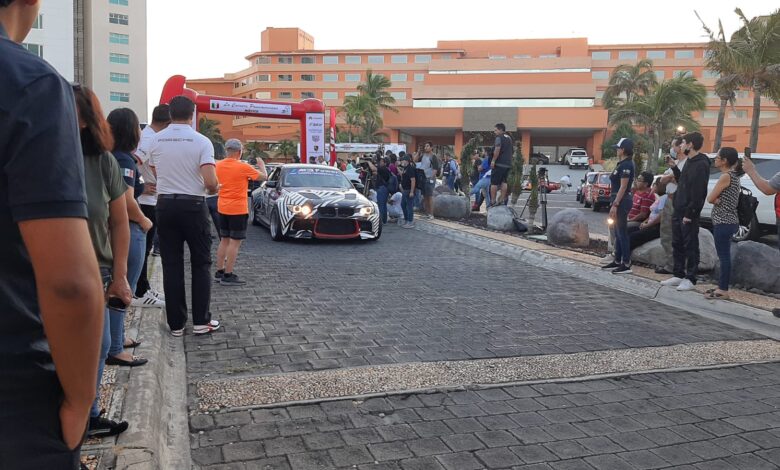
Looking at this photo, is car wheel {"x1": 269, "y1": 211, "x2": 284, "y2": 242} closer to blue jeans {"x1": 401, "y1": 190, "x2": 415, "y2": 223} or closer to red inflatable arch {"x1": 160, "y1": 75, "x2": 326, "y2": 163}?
blue jeans {"x1": 401, "y1": 190, "x2": 415, "y2": 223}

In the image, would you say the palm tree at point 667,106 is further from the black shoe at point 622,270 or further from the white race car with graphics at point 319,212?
the black shoe at point 622,270

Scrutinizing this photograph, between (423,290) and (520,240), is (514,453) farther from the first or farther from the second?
(520,240)

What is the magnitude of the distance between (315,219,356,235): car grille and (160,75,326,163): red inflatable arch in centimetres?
1097

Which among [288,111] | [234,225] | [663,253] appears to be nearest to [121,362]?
[234,225]

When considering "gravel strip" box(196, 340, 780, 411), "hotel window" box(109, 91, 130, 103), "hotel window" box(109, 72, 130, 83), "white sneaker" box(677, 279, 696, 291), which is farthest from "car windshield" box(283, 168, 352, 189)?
"hotel window" box(109, 72, 130, 83)

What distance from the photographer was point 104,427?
3.06m

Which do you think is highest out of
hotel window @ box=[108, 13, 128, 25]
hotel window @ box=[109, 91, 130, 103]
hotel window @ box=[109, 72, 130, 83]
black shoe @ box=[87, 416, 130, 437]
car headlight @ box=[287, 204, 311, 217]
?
hotel window @ box=[108, 13, 128, 25]

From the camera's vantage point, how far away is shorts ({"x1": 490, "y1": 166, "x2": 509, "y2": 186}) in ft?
45.0

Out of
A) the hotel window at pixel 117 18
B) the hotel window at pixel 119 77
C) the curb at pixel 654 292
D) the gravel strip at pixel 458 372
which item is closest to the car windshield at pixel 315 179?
the curb at pixel 654 292

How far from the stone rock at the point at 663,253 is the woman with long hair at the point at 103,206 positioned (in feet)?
23.8

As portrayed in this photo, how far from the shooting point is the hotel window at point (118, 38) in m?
73.4

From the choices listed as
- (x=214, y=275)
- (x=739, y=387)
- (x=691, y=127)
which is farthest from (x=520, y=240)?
(x=691, y=127)

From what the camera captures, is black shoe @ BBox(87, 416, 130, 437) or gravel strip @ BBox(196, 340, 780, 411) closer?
black shoe @ BBox(87, 416, 130, 437)

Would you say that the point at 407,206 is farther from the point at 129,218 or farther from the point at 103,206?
the point at 103,206
